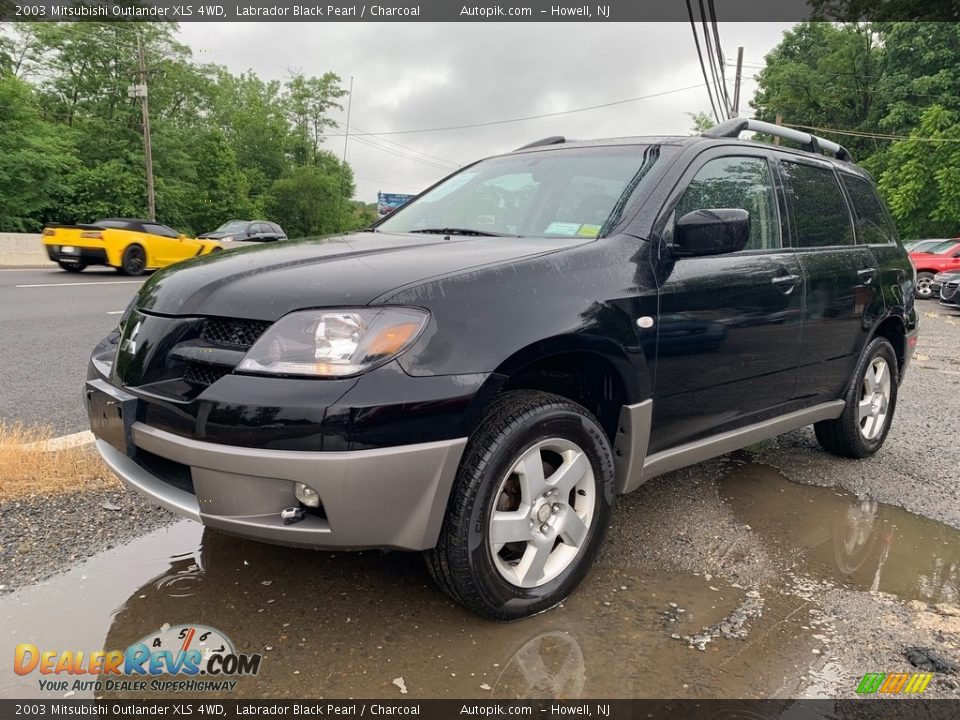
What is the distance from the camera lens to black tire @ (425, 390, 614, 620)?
213cm

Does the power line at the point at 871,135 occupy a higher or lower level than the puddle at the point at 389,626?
higher

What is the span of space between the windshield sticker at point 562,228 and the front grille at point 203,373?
1.39 meters

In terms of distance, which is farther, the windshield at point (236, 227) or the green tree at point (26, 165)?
the green tree at point (26, 165)

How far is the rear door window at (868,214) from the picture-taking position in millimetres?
4062

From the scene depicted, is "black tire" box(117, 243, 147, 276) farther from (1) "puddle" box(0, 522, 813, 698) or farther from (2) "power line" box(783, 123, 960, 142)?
(2) "power line" box(783, 123, 960, 142)

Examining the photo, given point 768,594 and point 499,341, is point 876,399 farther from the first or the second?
point 499,341

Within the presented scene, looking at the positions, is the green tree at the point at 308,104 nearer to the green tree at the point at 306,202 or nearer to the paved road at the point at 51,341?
the green tree at the point at 306,202

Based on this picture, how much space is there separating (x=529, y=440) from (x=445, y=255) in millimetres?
700

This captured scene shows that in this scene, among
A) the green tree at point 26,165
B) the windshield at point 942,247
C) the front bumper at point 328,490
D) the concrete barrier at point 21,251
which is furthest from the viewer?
the green tree at point 26,165

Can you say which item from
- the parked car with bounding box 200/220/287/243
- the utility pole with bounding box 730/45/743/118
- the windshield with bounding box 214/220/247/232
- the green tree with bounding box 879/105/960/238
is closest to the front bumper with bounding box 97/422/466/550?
the parked car with bounding box 200/220/287/243

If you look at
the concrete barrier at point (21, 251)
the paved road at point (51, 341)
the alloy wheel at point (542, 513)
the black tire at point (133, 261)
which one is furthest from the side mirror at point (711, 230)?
the concrete barrier at point (21, 251)

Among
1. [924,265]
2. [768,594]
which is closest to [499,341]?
[768,594]

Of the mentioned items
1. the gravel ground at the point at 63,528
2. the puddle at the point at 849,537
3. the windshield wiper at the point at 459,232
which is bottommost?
the puddle at the point at 849,537

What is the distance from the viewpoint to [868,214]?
4195 millimetres
